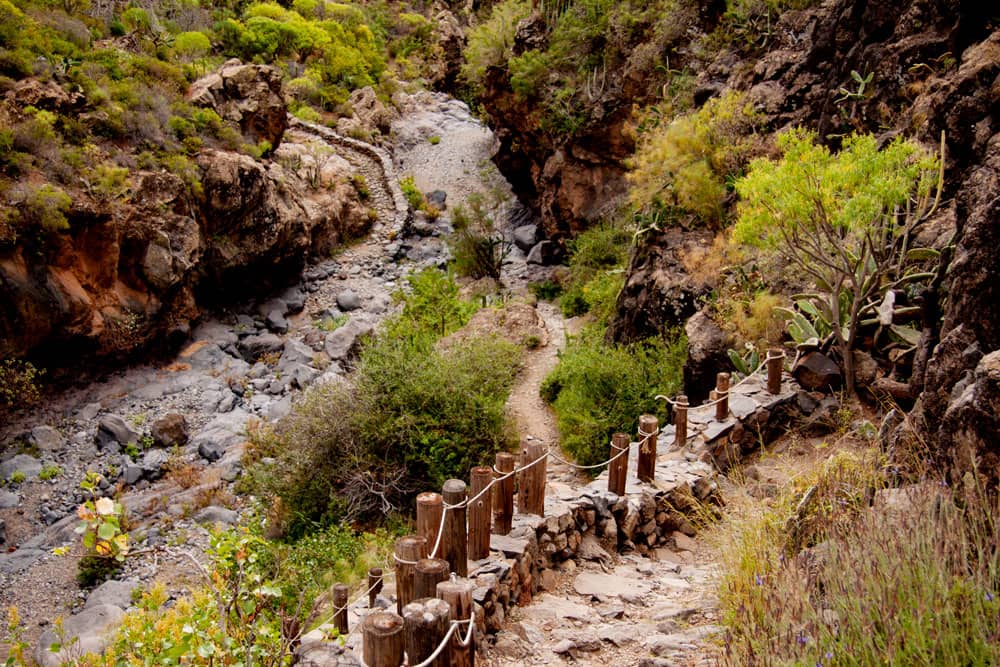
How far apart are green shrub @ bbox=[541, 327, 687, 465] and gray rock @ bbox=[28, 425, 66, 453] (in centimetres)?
861

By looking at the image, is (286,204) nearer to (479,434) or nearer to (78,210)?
(78,210)

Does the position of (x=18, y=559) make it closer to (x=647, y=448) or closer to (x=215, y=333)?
(x=215, y=333)

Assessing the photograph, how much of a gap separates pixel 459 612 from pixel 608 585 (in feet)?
6.73

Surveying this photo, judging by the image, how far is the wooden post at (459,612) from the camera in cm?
319

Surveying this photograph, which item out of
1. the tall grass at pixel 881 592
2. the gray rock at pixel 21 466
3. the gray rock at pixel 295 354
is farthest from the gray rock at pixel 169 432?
the tall grass at pixel 881 592

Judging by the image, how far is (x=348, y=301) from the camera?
18.0m

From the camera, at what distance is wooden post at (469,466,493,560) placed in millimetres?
4211

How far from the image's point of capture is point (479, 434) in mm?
9289

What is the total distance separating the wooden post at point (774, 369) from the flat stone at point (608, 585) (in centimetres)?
336

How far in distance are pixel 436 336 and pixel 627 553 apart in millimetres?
10292

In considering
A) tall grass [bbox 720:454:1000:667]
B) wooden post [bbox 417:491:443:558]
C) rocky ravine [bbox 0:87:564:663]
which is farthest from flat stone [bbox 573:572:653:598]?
rocky ravine [bbox 0:87:564:663]

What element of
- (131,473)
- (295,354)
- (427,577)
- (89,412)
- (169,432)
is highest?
(427,577)

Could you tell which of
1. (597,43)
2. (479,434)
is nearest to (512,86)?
(597,43)

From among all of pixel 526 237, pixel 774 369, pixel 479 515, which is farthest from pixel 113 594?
pixel 526 237
